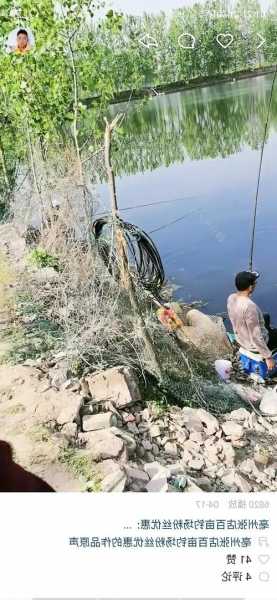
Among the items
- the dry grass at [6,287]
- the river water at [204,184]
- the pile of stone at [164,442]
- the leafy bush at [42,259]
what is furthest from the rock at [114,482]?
the river water at [204,184]

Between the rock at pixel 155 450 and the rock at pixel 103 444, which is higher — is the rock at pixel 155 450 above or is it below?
below

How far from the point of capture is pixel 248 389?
106 inches

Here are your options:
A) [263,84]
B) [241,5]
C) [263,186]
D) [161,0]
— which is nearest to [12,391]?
[161,0]

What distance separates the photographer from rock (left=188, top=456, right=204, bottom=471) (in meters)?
1.98

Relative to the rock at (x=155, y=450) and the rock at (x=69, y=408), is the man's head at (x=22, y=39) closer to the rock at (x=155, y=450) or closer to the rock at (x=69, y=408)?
the rock at (x=69, y=408)

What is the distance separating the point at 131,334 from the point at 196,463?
2.33ft

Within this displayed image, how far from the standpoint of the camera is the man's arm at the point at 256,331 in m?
2.47

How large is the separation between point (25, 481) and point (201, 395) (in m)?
0.98

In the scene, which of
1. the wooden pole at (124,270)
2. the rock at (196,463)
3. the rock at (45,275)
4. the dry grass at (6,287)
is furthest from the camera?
the rock at (45,275)

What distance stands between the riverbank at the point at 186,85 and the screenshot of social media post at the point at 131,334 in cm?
2

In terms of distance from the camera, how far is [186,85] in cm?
353

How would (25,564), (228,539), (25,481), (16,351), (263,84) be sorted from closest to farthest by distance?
1. (228,539)
2. (25,564)
3. (25,481)
4. (16,351)
5. (263,84)

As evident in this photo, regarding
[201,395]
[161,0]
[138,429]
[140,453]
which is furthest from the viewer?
[201,395]

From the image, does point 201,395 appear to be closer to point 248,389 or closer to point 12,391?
point 248,389
